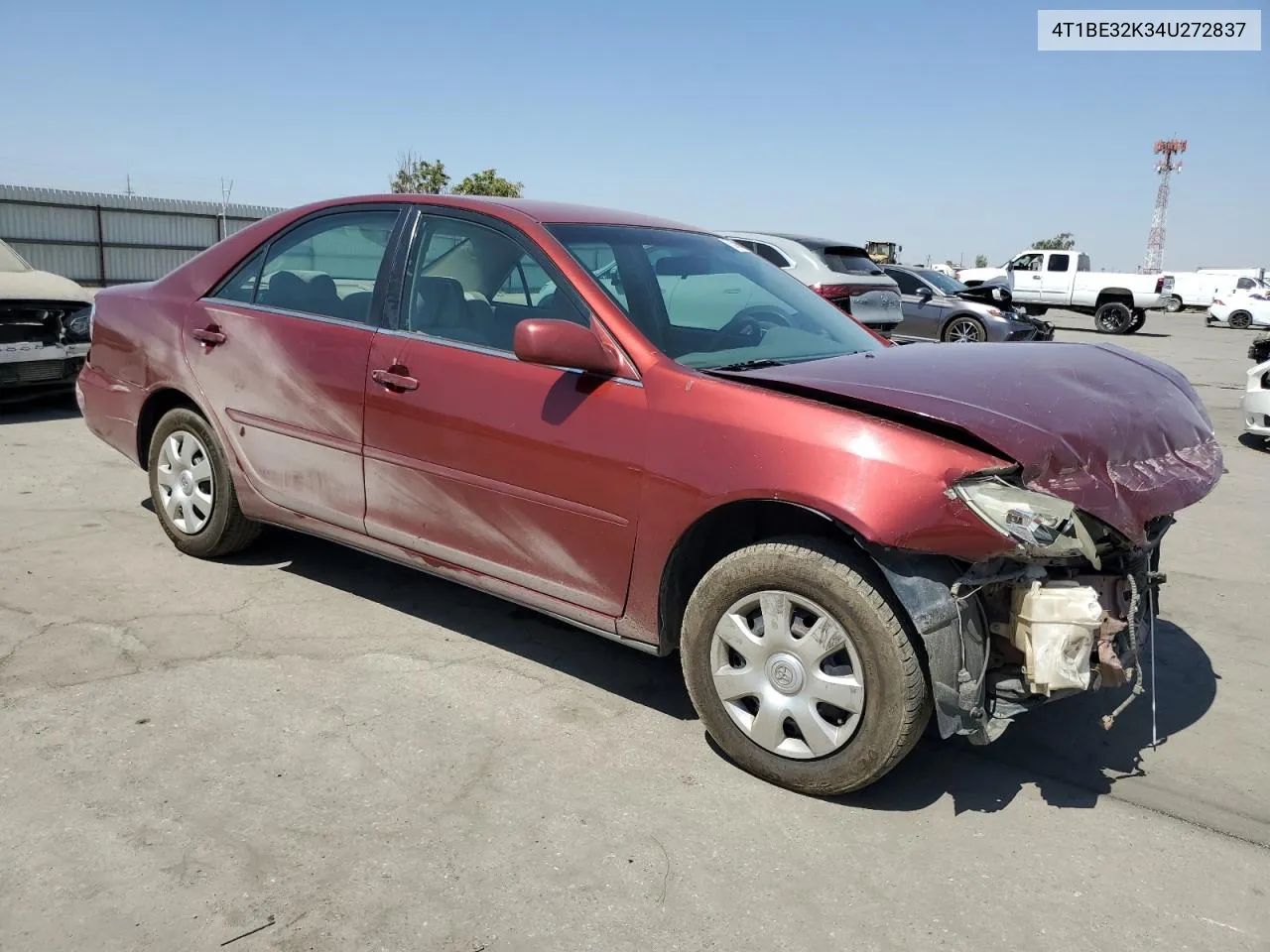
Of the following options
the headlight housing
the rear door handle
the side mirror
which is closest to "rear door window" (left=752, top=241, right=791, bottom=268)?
the headlight housing

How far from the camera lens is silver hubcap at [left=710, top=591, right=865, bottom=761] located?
304 cm

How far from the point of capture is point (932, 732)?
12.1ft

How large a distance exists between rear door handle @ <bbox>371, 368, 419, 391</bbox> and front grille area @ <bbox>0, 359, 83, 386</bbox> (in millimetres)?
5652

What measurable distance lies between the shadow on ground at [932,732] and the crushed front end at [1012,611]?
421 mm

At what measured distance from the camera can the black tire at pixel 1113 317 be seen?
27.6 meters

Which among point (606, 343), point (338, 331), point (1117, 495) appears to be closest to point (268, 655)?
point (338, 331)

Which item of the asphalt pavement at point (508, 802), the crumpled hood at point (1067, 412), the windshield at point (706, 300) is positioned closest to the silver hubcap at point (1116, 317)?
the asphalt pavement at point (508, 802)

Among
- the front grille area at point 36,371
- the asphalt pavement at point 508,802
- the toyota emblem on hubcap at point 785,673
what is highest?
the front grille area at point 36,371

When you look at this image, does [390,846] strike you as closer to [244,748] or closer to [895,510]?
[244,748]

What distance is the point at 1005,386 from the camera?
3254 mm

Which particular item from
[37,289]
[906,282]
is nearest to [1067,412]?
[37,289]

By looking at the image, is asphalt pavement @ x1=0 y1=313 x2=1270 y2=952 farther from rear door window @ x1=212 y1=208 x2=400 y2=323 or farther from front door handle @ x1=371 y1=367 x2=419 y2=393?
rear door window @ x1=212 y1=208 x2=400 y2=323

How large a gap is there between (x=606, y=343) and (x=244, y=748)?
173 cm

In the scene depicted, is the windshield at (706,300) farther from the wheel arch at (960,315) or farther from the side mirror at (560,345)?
the wheel arch at (960,315)
